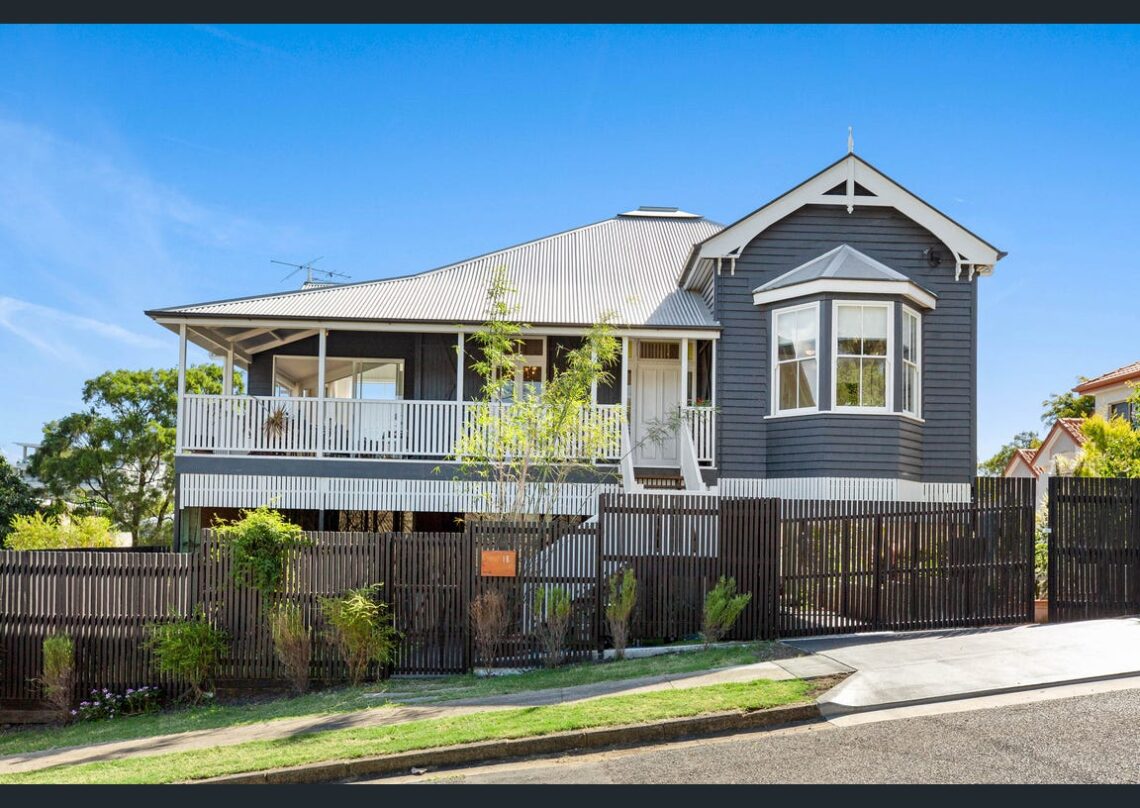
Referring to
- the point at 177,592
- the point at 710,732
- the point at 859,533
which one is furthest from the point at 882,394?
the point at 177,592

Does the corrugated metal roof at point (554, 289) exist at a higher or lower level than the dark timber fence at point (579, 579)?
higher

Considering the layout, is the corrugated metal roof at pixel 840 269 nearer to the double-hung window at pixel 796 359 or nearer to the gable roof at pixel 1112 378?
the double-hung window at pixel 796 359

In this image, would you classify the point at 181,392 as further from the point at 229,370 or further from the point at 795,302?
the point at 795,302

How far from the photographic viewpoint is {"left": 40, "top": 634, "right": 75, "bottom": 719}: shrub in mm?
13039

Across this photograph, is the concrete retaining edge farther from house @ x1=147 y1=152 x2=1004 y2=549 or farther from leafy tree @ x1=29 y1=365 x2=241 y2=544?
leafy tree @ x1=29 y1=365 x2=241 y2=544

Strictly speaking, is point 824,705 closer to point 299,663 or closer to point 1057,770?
point 1057,770

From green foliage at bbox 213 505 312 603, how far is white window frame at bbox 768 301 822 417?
9.64 metres

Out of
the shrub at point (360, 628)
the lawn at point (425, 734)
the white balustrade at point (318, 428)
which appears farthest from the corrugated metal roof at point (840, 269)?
the lawn at point (425, 734)

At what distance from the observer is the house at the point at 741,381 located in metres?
18.9

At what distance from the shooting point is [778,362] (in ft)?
65.0

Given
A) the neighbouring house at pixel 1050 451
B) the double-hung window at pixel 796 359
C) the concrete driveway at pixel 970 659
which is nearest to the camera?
the concrete driveway at pixel 970 659

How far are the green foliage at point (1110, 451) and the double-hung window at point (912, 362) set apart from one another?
2914mm

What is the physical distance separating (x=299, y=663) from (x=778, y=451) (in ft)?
33.0

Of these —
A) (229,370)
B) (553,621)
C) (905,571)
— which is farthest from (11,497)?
(905,571)
